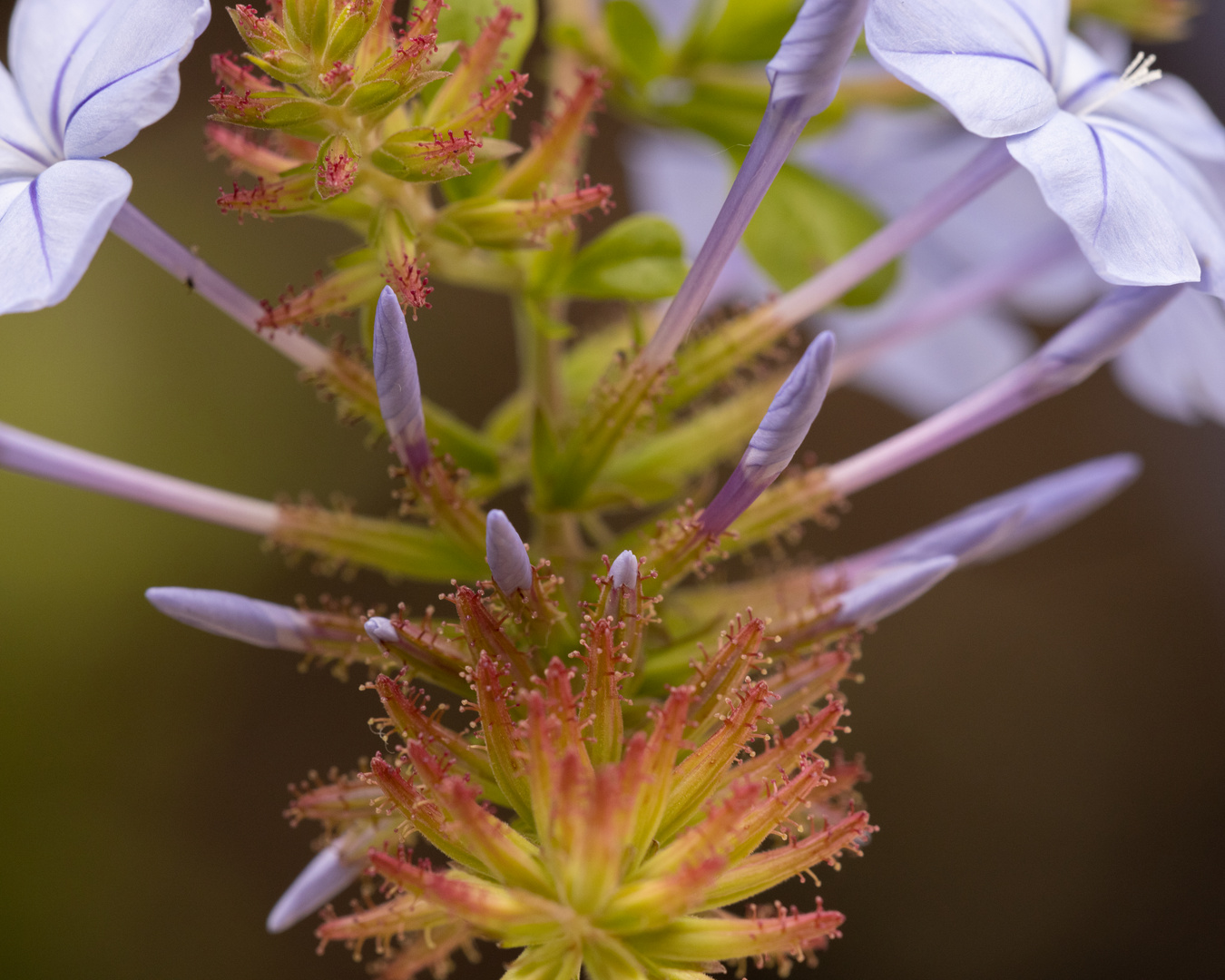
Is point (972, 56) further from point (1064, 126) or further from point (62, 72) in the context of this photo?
point (62, 72)

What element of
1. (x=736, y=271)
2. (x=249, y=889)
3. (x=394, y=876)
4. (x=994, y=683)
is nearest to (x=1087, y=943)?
(x=994, y=683)

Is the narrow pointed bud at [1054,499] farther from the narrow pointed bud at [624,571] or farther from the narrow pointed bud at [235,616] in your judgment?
the narrow pointed bud at [235,616]

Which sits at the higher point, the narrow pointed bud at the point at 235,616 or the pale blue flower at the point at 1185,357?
the pale blue flower at the point at 1185,357

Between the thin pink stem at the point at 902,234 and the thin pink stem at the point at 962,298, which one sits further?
the thin pink stem at the point at 962,298

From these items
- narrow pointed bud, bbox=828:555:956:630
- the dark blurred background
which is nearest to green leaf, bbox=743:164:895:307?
narrow pointed bud, bbox=828:555:956:630

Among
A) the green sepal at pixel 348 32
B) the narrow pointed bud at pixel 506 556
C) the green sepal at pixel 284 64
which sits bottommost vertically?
the narrow pointed bud at pixel 506 556

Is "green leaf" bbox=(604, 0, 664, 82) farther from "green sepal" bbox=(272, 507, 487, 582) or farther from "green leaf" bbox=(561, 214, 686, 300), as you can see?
"green sepal" bbox=(272, 507, 487, 582)

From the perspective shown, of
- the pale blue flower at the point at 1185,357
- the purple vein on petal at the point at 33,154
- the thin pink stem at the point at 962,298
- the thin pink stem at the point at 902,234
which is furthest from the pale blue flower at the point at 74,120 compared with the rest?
the pale blue flower at the point at 1185,357
